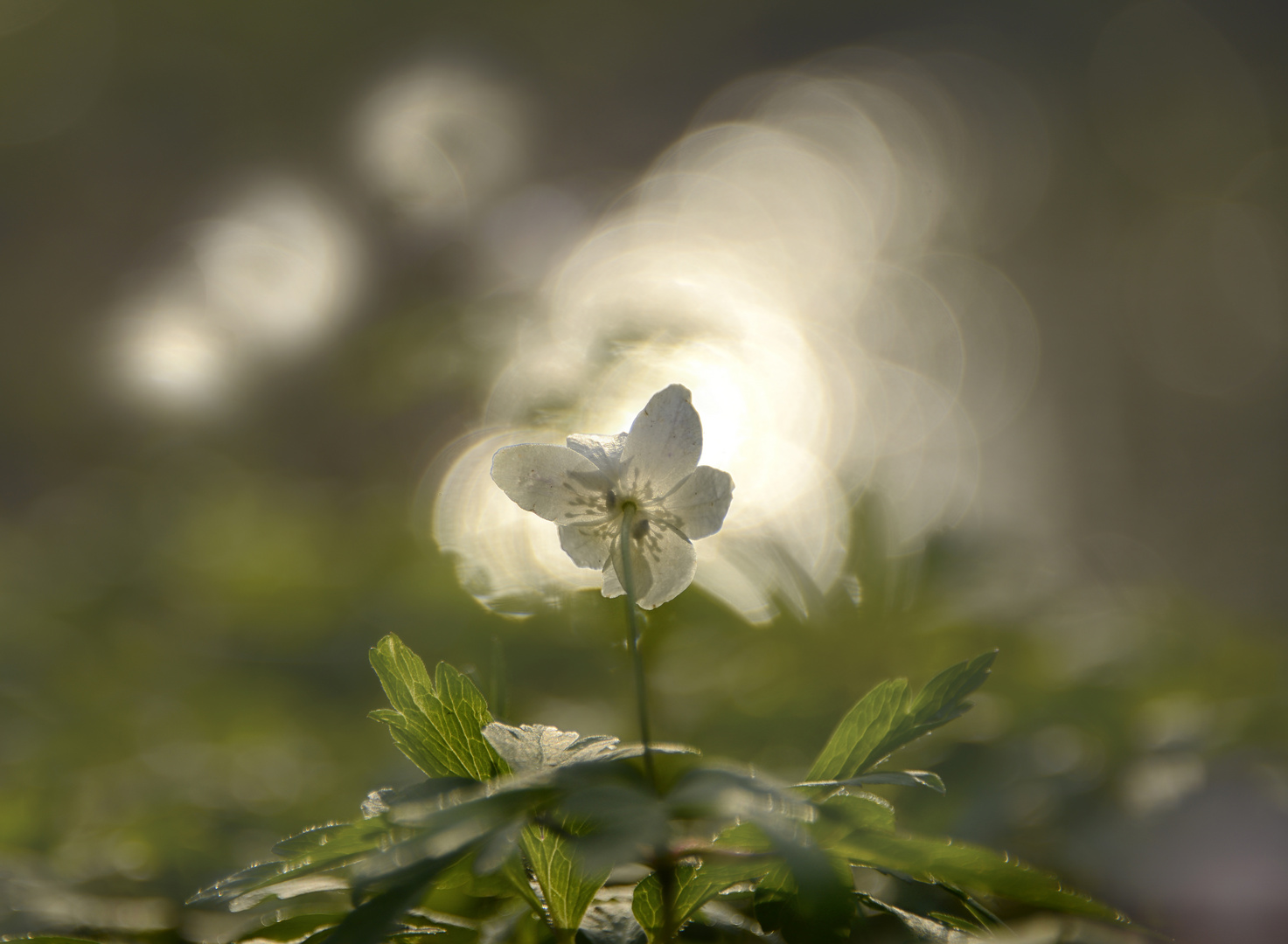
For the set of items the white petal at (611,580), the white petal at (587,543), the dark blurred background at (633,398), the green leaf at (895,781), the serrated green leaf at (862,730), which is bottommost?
the green leaf at (895,781)

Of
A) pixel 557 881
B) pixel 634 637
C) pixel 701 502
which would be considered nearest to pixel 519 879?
pixel 557 881

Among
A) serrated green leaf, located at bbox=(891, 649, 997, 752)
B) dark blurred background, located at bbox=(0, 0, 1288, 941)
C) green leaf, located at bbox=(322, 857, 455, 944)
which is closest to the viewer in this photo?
green leaf, located at bbox=(322, 857, 455, 944)

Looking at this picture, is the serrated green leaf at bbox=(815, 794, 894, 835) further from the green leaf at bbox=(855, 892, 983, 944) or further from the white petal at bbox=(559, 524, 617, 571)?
the white petal at bbox=(559, 524, 617, 571)

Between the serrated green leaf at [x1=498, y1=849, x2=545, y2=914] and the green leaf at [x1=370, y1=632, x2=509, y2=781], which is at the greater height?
the green leaf at [x1=370, y1=632, x2=509, y2=781]

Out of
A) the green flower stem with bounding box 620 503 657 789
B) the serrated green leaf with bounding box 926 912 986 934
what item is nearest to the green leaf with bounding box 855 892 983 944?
the serrated green leaf with bounding box 926 912 986 934

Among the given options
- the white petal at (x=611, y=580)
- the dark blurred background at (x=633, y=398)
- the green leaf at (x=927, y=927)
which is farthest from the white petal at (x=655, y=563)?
the green leaf at (x=927, y=927)

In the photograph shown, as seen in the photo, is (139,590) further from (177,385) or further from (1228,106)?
(1228,106)

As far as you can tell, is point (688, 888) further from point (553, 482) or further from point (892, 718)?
point (553, 482)

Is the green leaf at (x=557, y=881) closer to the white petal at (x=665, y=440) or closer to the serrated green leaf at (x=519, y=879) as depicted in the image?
the serrated green leaf at (x=519, y=879)
